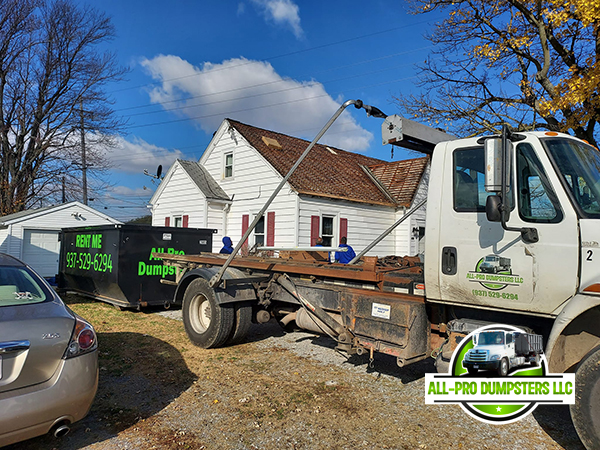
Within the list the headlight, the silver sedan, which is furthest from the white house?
the silver sedan

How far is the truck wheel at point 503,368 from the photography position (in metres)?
3.51

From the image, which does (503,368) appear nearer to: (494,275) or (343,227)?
(494,275)

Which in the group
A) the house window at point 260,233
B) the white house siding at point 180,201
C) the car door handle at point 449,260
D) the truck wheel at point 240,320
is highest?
the white house siding at point 180,201

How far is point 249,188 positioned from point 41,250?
11.1m

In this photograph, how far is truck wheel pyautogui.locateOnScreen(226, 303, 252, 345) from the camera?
603cm

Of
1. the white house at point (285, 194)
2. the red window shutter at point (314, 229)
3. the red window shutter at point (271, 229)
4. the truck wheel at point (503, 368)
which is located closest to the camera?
the truck wheel at point (503, 368)

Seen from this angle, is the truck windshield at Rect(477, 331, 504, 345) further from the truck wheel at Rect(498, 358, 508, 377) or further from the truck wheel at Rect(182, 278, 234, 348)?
the truck wheel at Rect(182, 278, 234, 348)

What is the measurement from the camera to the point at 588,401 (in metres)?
2.97

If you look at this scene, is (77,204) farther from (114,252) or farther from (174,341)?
(174,341)

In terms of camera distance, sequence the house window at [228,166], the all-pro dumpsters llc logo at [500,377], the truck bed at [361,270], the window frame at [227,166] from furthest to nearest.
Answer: the house window at [228,166], the window frame at [227,166], the truck bed at [361,270], the all-pro dumpsters llc logo at [500,377]

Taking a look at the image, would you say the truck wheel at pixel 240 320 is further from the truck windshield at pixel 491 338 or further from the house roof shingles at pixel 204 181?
the house roof shingles at pixel 204 181

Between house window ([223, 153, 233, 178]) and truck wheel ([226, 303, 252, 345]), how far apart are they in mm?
11163

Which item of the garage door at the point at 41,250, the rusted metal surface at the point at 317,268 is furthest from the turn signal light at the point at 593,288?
the garage door at the point at 41,250

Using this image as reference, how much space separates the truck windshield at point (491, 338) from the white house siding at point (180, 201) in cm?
1334
